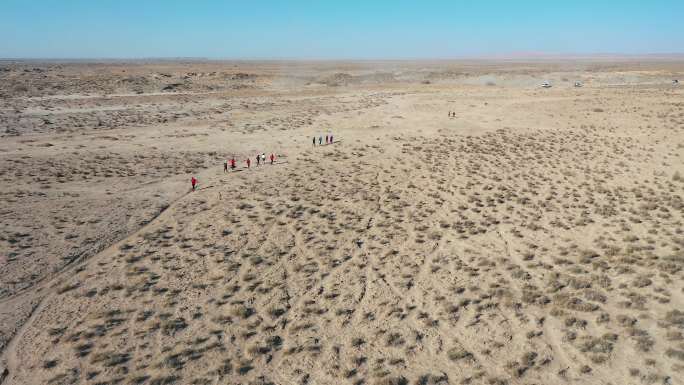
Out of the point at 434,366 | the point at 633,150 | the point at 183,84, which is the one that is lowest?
the point at 434,366

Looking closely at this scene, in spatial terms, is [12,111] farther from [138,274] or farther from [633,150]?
[633,150]

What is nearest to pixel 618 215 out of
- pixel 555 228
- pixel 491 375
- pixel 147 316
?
pixel 555 228

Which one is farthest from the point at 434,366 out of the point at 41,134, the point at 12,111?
the point at 12,111

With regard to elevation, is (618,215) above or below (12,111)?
below

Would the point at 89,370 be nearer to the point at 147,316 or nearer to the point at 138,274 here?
the point at 147,316

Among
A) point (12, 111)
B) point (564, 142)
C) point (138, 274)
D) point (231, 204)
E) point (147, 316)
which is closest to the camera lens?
point (147, 316)

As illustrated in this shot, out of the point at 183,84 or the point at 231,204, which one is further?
the point at 183,84

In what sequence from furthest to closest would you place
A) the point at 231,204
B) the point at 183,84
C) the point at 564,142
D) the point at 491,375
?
the point at 183,84 < the point at 564,142 < the point at 231,204 < the point at 491,375
